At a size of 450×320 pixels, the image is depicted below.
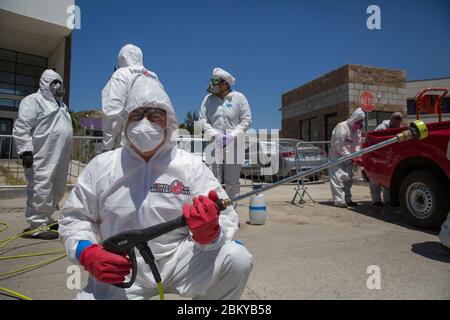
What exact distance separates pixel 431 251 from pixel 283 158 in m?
6.23

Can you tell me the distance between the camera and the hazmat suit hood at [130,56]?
13.4 ft

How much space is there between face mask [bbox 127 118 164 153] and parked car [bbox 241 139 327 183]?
22.3ft

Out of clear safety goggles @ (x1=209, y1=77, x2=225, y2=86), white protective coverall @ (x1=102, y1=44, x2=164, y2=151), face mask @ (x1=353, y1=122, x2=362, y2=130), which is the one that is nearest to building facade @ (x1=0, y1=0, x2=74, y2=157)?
white protective coverall @ (x1=102, y1=44, x2=164, y2=151)

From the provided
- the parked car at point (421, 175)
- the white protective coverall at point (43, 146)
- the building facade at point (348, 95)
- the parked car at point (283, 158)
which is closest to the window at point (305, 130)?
the building facade at point (348, 95)

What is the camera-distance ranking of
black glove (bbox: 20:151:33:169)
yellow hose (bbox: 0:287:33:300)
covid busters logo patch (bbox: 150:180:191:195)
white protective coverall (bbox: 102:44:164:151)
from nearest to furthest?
covid busters logo patch (bbox: 150:180:191:195) → yellow hose (bbox: 0:287:33:300) → white protective coverall (bbox: 102:44:164:151) → black glove (bbox: 20:151:33:169)

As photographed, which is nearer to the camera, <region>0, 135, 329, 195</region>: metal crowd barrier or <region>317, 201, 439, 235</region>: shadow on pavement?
<region>317, 201, 439, 235</region>: shadow on pavement

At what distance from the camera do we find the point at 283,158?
9.39 metres

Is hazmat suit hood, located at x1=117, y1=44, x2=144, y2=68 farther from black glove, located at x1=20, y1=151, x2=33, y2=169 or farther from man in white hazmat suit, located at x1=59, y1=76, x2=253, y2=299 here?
man in white hazmat suit, located at x1=59, y1=76, x2=253, y2=299

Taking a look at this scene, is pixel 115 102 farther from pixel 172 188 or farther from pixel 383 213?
pixel 383 213

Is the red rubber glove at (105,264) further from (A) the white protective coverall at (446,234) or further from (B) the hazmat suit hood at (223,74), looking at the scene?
(B) the hazmat suit hood at (223,74)

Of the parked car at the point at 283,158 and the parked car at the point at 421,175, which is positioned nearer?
the parked car at the point at 421,175

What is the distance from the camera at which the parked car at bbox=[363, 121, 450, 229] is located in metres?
3.89

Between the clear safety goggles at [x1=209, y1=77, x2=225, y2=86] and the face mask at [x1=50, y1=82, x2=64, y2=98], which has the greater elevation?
the clear safety goggles at [x1=209, y1=77, x2=225, y2=86]

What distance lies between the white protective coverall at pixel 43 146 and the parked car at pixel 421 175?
469 centimetres
